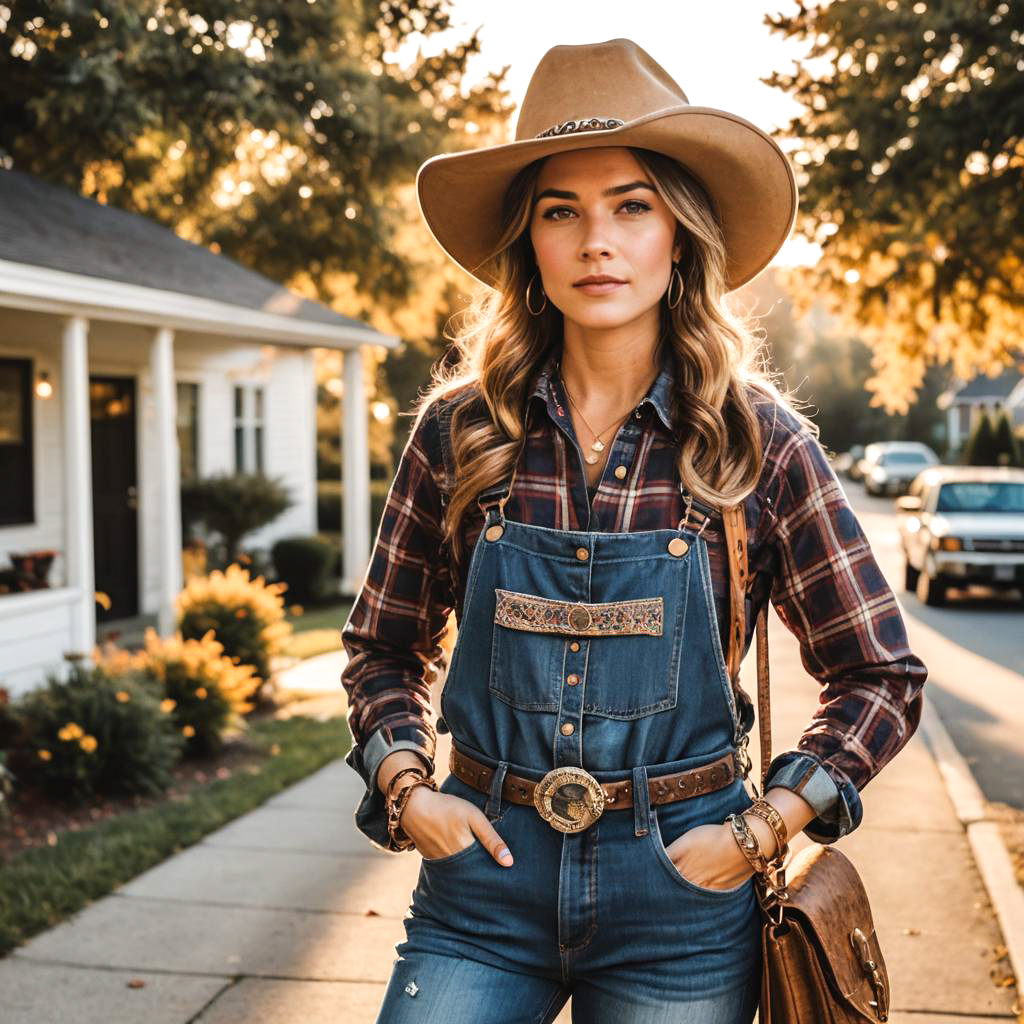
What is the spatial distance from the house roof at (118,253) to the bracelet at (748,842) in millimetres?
8586

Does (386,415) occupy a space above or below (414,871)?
above

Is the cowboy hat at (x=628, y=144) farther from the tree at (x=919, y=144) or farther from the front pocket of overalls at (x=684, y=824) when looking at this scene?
the tree at (x=919, y=144)

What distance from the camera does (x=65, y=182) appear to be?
15.3 m

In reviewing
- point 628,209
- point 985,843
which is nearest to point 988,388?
point 985,843

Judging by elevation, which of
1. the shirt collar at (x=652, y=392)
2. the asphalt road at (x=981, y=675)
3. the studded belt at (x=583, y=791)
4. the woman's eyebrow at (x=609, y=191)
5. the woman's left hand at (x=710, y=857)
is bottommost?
the asphalt road at (x=981, y=675)

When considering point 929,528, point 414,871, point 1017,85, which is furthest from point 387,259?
point 414,871

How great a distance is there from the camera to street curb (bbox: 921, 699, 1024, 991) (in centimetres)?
475

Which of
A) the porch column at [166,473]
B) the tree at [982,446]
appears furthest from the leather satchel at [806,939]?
the tree at [982,446]

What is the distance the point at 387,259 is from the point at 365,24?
3249 millimetres

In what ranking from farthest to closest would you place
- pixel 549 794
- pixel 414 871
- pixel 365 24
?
pixel 365 24
pixel 414 871
pixel 549 794

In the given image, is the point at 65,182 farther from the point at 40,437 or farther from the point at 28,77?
the point at 40,437

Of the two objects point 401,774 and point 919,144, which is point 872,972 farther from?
point 919,144

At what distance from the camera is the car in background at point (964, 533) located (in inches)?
604

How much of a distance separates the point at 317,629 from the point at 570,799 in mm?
13127
